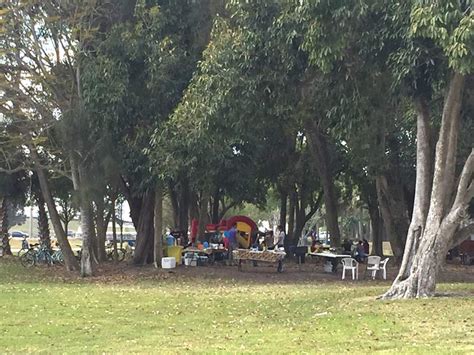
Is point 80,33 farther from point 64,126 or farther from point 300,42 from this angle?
point 300,42

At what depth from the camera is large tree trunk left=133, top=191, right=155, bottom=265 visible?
28.6 m

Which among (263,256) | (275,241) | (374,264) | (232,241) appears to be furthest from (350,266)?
(232,241)

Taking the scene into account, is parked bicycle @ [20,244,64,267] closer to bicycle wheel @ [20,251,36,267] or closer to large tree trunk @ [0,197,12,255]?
bicycle wheel @ [20,251,36,267]

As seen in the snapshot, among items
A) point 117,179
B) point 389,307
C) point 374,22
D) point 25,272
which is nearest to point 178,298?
point 389,307

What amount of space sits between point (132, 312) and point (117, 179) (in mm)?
11831

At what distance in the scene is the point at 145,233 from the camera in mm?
28688

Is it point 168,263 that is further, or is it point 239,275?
point 168,263

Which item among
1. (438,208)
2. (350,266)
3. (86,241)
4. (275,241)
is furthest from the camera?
(275,241)

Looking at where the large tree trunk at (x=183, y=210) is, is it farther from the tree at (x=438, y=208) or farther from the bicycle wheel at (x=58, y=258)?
the tree at (x=438, y=208)

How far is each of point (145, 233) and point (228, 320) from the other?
625 inches

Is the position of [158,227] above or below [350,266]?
above

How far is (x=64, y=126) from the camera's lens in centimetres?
2342

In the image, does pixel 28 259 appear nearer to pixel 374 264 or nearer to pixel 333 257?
pixel 333 257

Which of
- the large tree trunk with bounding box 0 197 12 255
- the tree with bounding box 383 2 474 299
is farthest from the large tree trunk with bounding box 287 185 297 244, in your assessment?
the tree with bounding box 383 2 474 299
